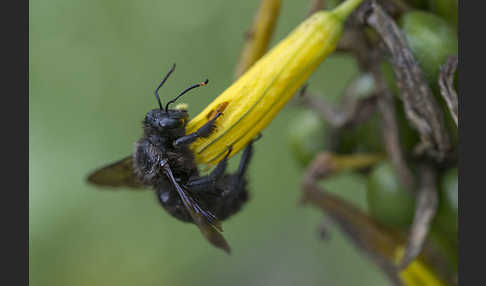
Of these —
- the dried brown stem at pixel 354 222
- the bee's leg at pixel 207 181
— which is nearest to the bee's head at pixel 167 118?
the bee's leg at pixel 207 181

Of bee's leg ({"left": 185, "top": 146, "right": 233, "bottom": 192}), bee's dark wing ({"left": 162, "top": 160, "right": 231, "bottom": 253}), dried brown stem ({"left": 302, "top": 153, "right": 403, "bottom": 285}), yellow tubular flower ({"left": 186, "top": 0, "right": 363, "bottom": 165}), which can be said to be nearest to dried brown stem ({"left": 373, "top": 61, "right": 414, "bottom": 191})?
dried brown stem ({"left": 302, "top": 153, "right": 403, "bottom": 285})

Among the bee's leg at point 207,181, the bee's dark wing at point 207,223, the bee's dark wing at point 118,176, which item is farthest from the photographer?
the bee's dark wing at point 118,176

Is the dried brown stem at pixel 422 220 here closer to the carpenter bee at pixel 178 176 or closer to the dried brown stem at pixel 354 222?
the dried brown stem at pixel 354 222

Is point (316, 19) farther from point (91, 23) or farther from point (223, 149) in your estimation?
point (91, 23)

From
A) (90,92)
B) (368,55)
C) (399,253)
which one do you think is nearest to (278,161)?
(90,92)

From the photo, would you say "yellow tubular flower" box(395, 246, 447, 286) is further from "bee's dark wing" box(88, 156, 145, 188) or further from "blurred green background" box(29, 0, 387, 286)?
"blurred green background" box(29, 0, 387, 286)

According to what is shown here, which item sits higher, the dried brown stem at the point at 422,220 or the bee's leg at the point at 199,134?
the bee's leg at the point at 199,134

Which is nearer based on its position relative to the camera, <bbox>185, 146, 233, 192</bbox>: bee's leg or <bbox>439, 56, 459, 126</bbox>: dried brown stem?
<bbox>439, 56, 459, 126</bbox>: dried brown stem

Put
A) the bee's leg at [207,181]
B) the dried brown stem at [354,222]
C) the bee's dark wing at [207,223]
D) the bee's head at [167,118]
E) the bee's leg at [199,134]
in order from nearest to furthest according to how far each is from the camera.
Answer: the bee's leg at [199,134] < the bee's dark wing at [207,223] < the bee's head at [167,118] < the bee's leg at [207,181] < the dried brown stem at [354,222]
